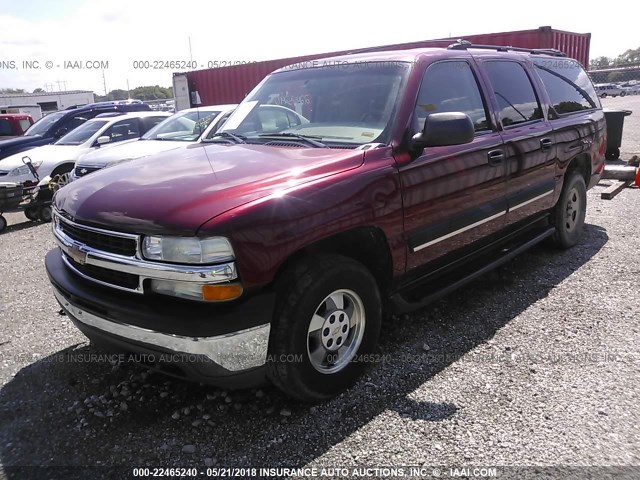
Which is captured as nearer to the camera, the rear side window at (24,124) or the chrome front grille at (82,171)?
→ the chrome front grille at (82,171)

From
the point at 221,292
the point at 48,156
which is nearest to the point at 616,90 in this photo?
the point at 48,156

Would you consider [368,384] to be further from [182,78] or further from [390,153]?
[182,78]

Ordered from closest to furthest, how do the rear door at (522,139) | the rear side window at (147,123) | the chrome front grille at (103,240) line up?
1. the chrome front grille at (103,240)
2. the rear door at (522,139)
3. the rear side window at (147,123)

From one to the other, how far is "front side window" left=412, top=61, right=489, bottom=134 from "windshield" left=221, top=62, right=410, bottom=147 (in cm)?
18

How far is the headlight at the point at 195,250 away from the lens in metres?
2.32

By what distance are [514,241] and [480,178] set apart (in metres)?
1.15

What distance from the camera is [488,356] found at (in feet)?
11.1

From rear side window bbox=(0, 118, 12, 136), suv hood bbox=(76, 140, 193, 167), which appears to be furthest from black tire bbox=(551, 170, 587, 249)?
rear side window bbox=(0, 118, 12, 136)

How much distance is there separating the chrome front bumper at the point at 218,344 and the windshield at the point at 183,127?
20.8 feet

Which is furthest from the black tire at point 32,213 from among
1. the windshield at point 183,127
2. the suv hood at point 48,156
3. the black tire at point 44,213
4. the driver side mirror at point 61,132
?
the driver side mirror at point 61,132

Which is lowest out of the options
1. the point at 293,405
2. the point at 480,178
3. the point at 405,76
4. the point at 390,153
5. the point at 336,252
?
the point at 293,405

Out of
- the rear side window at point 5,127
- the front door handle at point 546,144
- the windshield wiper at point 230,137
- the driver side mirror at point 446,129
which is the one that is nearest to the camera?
the driver side mirror at point 446,129

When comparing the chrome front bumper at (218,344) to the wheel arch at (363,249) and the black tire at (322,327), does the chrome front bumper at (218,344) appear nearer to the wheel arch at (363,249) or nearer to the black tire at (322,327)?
the black tire at (322,327)

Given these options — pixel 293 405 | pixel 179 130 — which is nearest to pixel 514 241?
pixel 293 405
